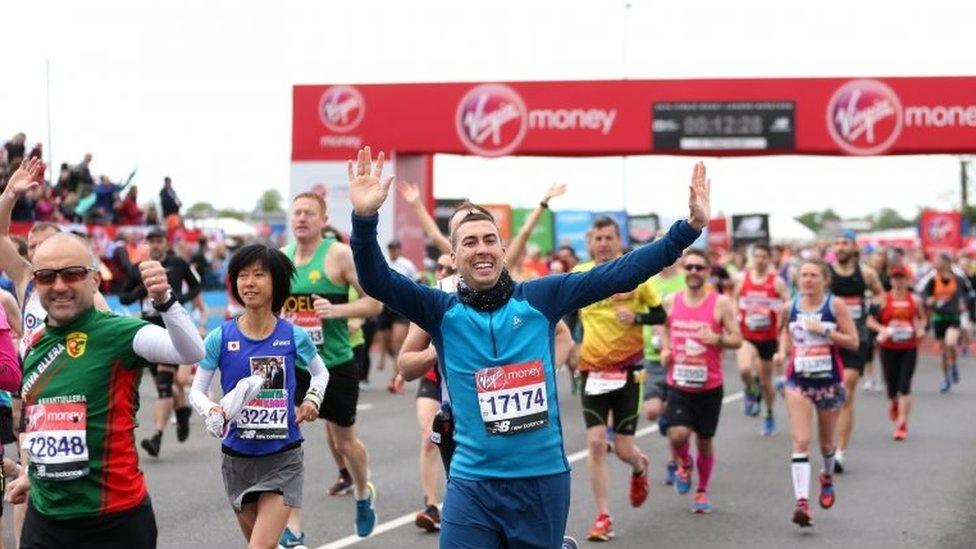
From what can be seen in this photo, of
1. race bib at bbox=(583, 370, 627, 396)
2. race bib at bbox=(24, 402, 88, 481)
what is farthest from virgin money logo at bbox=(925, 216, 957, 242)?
race bib at bbox=(24, 402, 88, 481)

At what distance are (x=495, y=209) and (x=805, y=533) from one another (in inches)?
1117

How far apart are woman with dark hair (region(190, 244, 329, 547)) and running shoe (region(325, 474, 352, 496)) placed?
14.1 ft

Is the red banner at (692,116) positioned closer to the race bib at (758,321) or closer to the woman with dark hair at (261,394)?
the race bib at (758,321)

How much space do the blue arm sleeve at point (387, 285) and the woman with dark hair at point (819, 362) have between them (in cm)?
556

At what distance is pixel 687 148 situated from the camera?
92.2 feet

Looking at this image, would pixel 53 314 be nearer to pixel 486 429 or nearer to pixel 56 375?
pixel 56 375

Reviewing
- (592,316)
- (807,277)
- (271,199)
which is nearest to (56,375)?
(592,316)

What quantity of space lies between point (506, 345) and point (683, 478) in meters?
6.07

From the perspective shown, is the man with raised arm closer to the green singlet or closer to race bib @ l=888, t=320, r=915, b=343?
the green singlet

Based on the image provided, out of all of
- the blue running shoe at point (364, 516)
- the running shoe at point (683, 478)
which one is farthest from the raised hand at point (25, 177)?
the running shoe at point (683, 478)

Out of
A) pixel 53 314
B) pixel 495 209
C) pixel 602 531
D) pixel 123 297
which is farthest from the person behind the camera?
pixel 495 209

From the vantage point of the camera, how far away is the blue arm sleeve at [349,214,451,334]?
5293 millimetres

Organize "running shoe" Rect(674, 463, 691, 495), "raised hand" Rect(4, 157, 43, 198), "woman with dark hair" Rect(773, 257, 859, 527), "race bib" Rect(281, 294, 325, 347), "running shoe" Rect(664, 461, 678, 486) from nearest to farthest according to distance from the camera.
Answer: "raised hand" Rect(4, 157, 43, 198) < "race bib" Rect(281, 294, 325, 347) < "woman with dark hair" Rect(773, 257, 859, 527) < "running shoe" Rect(674, 463, 691, 495) < "running shoe" Rect(664, 461, 678, 486)

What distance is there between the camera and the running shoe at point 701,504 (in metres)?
10.9
